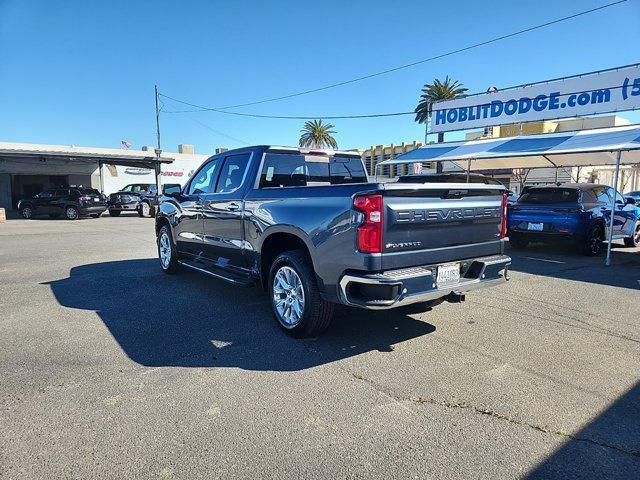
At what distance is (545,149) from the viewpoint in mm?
9961

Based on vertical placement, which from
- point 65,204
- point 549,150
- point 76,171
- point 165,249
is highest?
point 76,171

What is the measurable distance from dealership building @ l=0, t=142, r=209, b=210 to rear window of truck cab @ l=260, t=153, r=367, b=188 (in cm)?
2304

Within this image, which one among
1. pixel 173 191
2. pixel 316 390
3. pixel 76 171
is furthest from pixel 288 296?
pixel 76 171

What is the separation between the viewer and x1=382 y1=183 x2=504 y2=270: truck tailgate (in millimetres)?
3637

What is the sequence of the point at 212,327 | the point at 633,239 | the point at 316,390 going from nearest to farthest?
1. the point at 316,390
2. the point at 212,327
3. the point at 633,239

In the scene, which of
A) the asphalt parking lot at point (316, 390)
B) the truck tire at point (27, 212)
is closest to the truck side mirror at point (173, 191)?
the asphalt parking lot at point (316, 390)

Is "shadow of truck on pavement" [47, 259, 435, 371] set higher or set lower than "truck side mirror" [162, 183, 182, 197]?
lower

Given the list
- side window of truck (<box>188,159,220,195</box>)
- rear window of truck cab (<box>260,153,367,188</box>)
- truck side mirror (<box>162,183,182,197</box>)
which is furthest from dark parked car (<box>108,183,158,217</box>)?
rear window of truck cab (<box>260,153,367,188</box>)

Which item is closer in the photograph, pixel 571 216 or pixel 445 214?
pixel 445 214

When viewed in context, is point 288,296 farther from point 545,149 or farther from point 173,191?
point 545,149

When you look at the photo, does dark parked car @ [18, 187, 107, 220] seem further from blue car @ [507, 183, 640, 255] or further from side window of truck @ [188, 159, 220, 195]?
blue car @ [507, 183, 640, 255]

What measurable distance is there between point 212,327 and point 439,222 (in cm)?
261

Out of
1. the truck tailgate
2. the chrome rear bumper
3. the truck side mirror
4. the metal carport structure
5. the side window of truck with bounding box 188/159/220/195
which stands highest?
the metal carport structure

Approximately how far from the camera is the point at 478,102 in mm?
15289
